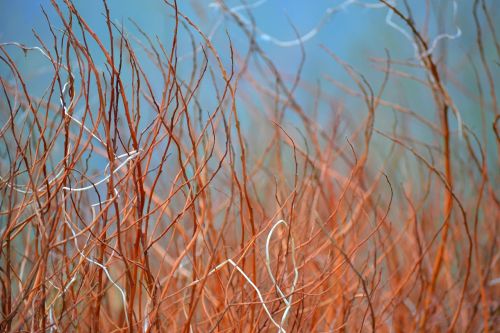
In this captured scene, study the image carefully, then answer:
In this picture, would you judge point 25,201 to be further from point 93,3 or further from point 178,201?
point 178,201

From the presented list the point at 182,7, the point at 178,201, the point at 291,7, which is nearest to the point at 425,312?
the point at 178,201

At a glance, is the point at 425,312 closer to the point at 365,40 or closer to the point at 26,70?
the point at 26,70

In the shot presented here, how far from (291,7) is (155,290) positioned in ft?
3.93

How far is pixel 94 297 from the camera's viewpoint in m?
0.59

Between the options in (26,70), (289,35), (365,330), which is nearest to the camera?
(365,330)

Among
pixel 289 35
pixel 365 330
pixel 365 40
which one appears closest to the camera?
pixel 365 330

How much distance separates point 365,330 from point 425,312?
0.13 meters

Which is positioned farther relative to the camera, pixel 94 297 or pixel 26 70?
pixel 26 70

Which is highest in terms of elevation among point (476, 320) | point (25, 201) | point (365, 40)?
point (365, 40)

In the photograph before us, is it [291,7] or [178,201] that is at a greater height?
[291,7]

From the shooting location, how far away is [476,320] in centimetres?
92

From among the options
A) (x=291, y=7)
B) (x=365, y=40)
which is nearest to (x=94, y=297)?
(x=291, y=7)

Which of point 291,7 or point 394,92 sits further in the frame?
point 394,92

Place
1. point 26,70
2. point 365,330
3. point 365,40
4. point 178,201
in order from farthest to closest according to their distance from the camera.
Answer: point 365,40 → point 178,201 → point 26,70 → point 365,330
